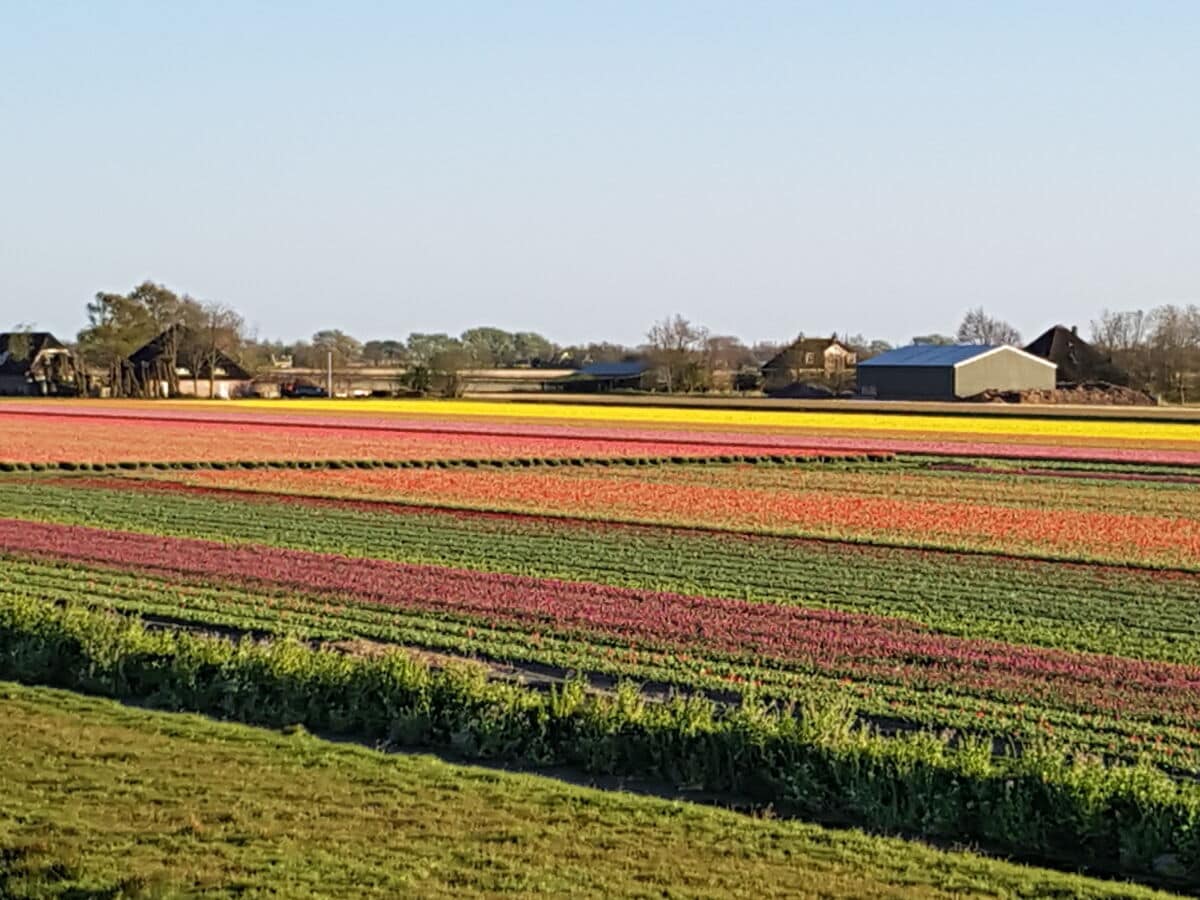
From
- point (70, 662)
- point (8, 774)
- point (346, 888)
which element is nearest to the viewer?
point (346, 888)

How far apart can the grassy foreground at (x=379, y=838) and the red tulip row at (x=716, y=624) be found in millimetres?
5811

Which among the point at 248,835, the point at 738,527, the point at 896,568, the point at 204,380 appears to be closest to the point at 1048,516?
the point at 738,527

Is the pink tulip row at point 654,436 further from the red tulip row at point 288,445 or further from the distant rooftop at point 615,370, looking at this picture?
the distant rooftop at point 615,370

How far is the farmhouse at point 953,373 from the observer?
431 feet

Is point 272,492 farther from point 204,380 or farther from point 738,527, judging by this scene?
point 204,380

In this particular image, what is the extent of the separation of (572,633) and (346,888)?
1046 cm

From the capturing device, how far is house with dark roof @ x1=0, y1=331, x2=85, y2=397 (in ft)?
477

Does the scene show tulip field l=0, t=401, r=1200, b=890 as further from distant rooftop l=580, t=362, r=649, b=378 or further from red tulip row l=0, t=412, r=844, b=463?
distant rooftop l=580, t=362, r=649, b=378

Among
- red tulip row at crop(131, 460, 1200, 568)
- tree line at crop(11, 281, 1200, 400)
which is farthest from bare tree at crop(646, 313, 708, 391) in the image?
red tulip row at crop(131, 460, 1200, 568)

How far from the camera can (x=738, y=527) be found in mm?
34188

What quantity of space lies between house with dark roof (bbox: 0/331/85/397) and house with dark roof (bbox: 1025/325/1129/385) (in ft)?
274

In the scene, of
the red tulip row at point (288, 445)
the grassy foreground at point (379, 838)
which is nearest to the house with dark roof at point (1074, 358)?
the red tulip row at point (288, 445)

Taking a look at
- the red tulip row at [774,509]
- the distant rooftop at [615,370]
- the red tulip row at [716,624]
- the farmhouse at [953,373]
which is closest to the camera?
the red tulip row at [716,624]

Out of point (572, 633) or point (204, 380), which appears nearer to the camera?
point (572, 633)
